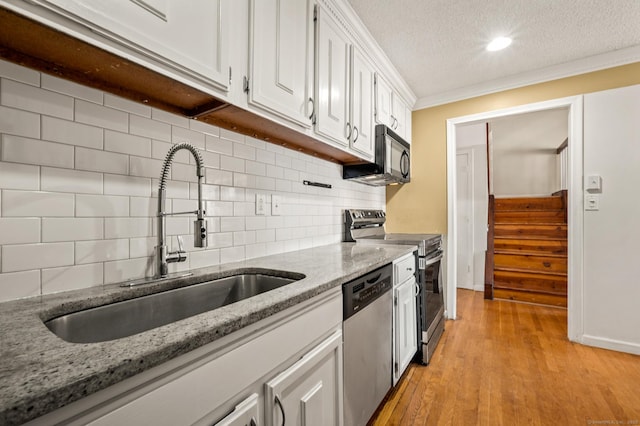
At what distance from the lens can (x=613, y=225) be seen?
2.24 metres

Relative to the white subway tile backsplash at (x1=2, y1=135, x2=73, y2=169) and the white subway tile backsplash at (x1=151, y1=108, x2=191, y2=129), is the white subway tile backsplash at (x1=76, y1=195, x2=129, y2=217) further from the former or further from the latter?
the white subway tile backsplash at (x1=151, y1=108, x2=191, y2=129)

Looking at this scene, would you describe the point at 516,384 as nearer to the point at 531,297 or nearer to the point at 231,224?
the point at 231,224

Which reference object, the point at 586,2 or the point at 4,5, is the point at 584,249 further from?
the point at 4,5

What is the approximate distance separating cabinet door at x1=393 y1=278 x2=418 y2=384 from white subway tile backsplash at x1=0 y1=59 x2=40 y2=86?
5.71 ft

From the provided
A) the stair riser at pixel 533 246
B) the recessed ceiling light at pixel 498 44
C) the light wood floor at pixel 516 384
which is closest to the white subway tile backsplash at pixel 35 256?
the light wood floor at pixel 516 384

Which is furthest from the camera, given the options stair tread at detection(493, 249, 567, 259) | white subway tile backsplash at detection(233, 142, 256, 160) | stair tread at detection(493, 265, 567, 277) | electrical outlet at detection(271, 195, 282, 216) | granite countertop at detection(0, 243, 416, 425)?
stair tread at detection(493, 249, 567, 259)

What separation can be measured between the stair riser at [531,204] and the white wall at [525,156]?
36.5 inches

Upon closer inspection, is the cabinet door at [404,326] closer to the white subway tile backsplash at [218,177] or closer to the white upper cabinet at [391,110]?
the white subway tile backsplash at [218,177]

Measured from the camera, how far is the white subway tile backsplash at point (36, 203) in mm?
772

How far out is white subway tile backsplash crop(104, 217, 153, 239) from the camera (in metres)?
0.96

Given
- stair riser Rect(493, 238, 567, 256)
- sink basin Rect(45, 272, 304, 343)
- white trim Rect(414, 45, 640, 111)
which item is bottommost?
stair riser Rect(493, 238, 567, 256)

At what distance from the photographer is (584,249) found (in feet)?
7.68

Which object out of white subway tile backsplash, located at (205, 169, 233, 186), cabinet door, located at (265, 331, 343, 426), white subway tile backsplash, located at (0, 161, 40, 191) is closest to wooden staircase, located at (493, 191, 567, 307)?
cabinet door, located at (265, 331, 343, 426)

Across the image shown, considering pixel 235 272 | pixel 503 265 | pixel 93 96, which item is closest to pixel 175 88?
pixel 93 96
